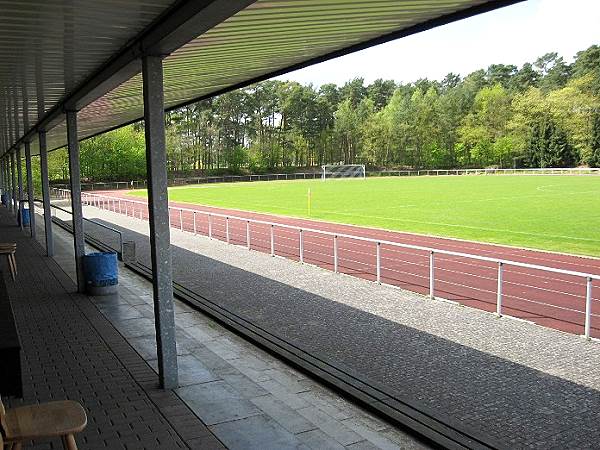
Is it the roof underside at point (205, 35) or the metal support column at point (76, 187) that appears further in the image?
the metal support column at point (76, 187)

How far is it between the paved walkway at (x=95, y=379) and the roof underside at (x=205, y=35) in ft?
11.2

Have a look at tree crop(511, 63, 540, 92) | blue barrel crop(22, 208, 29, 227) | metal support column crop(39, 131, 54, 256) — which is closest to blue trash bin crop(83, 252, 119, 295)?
metal support column crop(39, 131, 54, 256)

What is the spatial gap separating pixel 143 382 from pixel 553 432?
412cm

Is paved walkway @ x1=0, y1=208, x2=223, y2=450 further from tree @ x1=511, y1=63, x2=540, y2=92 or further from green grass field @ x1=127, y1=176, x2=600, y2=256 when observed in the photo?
tree @ x1=511, y1=63, x2=540, y2=92

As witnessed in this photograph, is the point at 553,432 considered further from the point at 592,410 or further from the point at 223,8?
the point at 223,8

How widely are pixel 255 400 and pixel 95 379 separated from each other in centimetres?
194

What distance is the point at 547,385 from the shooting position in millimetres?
6129

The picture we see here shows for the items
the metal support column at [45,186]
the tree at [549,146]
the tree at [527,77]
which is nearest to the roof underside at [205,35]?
the metal support column at [45,186]

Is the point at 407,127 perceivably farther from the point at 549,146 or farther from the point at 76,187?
the point at 76,187

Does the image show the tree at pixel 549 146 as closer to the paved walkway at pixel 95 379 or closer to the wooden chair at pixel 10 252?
the wooden chair at pixel 10 252

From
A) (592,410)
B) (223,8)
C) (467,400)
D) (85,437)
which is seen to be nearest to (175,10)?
(223,8)

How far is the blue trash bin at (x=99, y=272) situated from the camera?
10453mm

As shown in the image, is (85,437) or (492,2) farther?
(85,437)

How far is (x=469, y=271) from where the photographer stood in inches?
501
